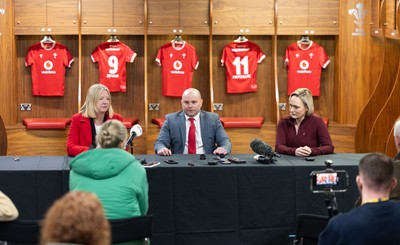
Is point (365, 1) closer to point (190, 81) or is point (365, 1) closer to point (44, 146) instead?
point (190, 81)

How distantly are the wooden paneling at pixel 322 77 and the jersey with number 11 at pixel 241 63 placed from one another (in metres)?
0.37

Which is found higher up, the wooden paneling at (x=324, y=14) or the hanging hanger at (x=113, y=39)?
the wooden paneling at (x=324, y=14)

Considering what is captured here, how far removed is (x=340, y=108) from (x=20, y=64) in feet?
14.3

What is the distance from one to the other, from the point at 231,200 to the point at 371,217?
8.28 feet

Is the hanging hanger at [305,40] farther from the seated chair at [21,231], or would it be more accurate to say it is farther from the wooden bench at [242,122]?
the seated chair at [21,231]

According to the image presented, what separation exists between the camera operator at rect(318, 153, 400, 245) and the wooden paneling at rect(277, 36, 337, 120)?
294 inches

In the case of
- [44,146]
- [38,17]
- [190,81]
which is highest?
[38,17]

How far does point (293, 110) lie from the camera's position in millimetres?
6930

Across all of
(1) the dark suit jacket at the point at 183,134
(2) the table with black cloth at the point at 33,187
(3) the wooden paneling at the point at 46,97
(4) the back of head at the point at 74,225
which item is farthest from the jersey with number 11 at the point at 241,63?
(4) the back of head at the point at 74,225

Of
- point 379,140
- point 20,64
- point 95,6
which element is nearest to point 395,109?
point 379,140

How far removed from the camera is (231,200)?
20.5ft

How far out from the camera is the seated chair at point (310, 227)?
195 inches

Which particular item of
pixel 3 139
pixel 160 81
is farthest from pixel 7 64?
pixel 160 81

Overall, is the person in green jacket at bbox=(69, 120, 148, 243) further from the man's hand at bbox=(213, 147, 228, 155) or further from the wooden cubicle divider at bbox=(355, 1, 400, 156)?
the wooden cubicle divider at bbox=(355, 1, 400, 156)
